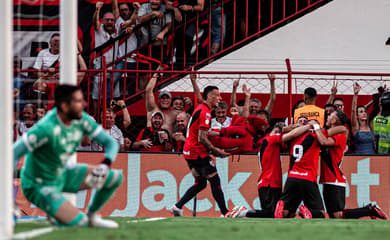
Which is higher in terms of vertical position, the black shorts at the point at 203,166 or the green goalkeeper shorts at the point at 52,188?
the green goalkeeper shorts at the point at 52,188

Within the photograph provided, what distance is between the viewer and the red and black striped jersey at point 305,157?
38.7 ft

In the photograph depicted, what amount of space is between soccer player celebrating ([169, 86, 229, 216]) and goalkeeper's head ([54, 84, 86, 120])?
17.3 feet

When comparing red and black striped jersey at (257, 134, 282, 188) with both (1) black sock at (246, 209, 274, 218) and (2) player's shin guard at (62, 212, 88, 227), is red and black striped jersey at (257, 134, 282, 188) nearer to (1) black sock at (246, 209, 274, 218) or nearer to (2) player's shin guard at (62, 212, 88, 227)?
(1) black sock at (246, 209, 274, 218)

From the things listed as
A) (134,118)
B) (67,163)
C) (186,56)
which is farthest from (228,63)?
(67,163)

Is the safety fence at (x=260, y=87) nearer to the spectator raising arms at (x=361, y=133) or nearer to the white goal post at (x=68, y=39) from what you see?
the spectator raising arms at (x=361, y=133)

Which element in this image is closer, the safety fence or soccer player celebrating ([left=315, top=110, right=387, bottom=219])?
soccer player celebrating ([left=315, top=110, right=387, bottom=219])

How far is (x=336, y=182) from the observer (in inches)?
474

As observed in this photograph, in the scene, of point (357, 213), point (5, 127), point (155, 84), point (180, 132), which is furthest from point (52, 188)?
point (155, 84)

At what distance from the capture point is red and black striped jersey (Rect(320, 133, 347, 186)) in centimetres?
1205

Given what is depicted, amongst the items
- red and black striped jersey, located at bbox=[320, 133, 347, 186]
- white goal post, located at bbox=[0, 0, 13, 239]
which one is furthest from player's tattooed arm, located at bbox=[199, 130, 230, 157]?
white goal post, located at bbox=[0, 0, 13, 239]

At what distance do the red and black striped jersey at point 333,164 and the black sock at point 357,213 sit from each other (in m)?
0.46

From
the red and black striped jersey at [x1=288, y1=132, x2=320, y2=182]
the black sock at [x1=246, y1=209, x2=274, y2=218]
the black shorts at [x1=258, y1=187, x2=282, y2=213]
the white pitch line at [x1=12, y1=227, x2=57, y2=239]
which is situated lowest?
the black sock at [x1=246, y1=209, x2=274, y2=218]

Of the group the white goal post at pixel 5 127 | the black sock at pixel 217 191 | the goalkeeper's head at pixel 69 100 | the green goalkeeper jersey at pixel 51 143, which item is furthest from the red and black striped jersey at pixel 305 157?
the white goal post at pixel 5 127

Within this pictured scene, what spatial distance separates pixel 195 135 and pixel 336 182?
246 centimetres
